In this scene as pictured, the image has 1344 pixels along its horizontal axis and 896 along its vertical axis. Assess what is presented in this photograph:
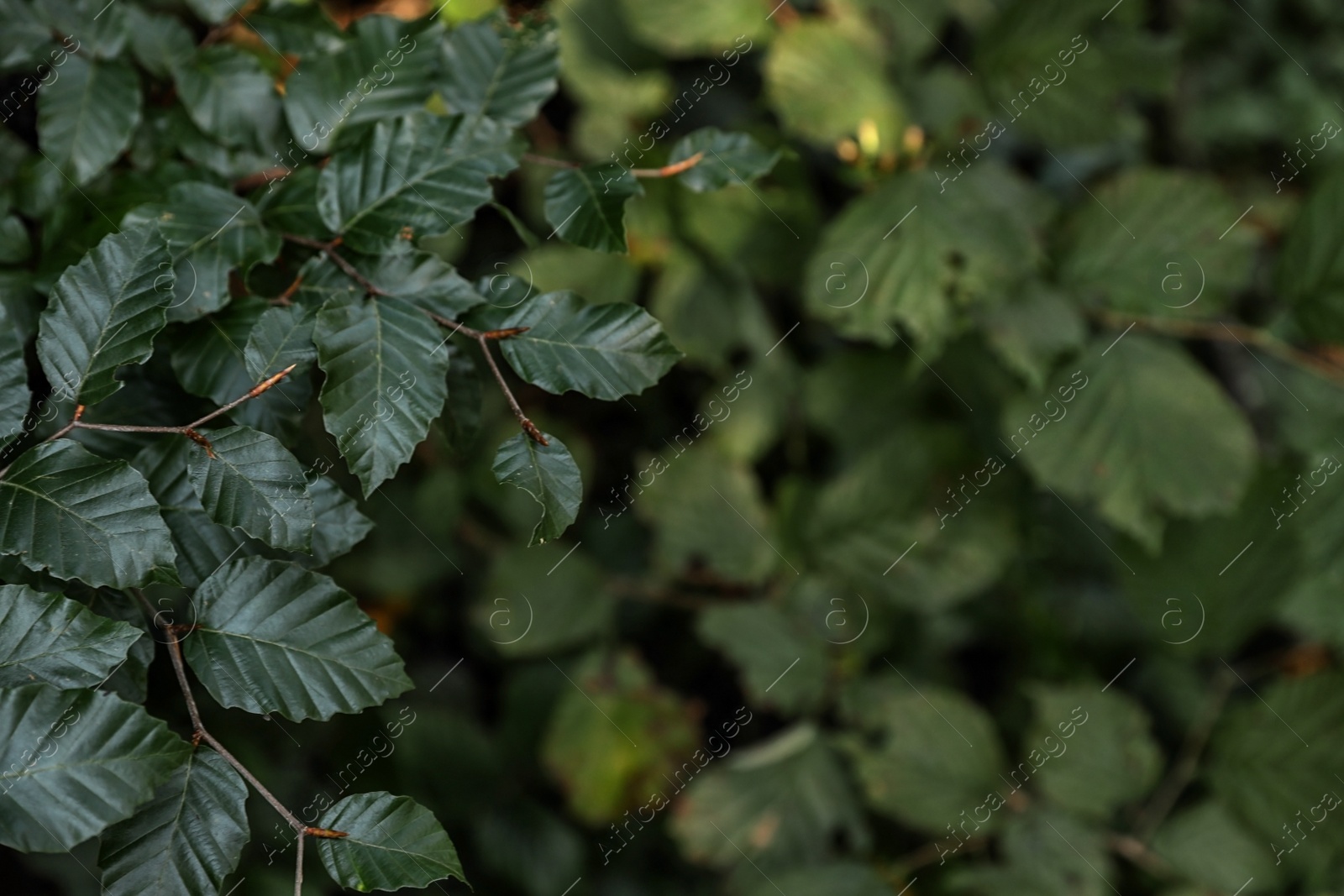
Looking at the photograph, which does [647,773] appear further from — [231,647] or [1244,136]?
[1244,136]

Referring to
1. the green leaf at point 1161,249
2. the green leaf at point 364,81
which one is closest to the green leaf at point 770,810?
the green leaf at point 1161,249

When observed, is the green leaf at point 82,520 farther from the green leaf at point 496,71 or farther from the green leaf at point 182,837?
the green leaf at point 496,71

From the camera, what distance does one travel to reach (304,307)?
0.64 m

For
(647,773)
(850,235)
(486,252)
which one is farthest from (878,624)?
(486,252)

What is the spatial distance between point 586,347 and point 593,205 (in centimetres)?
13

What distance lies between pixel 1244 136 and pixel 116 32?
78.2 inches

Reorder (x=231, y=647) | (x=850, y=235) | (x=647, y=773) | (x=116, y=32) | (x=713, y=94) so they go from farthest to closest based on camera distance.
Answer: (x=713, y=94), (x=647, y=773), (x=850, y=235), (x=116, y=32), (x=231, y=647)

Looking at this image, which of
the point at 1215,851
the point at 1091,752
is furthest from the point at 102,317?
the point at 1215,851

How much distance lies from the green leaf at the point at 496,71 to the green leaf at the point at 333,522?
346 mm

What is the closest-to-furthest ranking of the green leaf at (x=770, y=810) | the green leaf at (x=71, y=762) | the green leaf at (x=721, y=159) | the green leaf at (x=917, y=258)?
1. the green leaf at (x=71, y=762)
2. the green leaf at (x=721, y=159)
3. the green leaf at (x=917, y=258)
4. the green leaf at (x=770, y=810)

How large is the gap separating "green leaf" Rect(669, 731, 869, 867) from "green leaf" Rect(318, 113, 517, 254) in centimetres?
100

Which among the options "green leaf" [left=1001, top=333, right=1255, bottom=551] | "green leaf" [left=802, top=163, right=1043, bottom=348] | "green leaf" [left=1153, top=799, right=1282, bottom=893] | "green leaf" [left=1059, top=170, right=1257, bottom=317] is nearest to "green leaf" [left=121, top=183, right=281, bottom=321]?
"green leaf" [left=802, top=163, right=1043, bottom=348]

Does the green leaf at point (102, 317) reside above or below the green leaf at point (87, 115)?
below

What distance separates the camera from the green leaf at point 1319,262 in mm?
1252
